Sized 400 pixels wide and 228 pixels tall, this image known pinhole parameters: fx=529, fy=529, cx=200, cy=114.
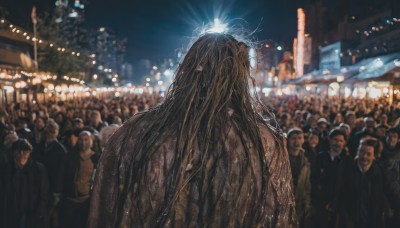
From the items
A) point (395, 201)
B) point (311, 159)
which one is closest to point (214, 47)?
point (395, 201)

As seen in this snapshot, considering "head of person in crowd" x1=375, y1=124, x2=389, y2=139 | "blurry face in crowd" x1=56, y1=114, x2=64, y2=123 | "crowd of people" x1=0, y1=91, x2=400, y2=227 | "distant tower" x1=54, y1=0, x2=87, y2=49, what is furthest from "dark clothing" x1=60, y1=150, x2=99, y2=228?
"distant tower" x1=54, y1=0, x2=87, y2=49

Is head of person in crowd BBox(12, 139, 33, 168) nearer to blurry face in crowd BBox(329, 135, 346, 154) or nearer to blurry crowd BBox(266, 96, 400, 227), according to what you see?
blurry crowd BBox(266, 96, 400, 227)

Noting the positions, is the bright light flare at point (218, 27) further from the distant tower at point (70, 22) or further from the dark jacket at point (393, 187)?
the distant tower at point (70, 22)

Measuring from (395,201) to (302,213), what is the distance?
1143 mm

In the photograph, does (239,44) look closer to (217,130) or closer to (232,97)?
(232,97)

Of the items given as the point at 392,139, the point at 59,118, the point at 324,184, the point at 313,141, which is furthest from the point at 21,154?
the point at 59,118

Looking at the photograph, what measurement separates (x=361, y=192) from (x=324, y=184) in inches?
30.0

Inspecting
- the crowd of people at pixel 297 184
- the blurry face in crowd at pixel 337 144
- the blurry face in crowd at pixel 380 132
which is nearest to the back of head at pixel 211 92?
the crowd of people at pixel 297 184

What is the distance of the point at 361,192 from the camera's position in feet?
20.2

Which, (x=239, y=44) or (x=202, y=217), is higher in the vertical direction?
(x=239, y=44)

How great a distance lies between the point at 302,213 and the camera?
6.42 meters

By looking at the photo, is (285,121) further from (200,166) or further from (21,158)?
(200,166)

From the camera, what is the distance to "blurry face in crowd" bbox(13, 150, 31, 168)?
20.9ft

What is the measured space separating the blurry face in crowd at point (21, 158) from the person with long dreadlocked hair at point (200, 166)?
13.9ft
